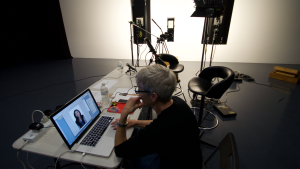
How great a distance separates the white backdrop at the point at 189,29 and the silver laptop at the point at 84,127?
14.9 feet

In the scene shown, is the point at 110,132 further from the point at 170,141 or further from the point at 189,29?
the point at 189,29

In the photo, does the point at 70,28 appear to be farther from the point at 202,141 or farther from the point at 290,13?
the point at 290,13

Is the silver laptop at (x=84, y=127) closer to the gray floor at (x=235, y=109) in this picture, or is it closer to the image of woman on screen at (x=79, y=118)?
the image of woman on screen at (x=79, y=118)

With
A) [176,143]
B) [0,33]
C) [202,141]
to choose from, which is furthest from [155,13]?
[0,33]

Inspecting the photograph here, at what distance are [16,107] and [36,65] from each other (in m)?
3.24

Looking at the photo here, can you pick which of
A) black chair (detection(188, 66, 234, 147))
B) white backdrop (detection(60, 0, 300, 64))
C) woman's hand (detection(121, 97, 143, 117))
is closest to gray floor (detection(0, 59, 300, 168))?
black chair (detection(188, 66, 234, 147))

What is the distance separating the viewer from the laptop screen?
867 millimetres

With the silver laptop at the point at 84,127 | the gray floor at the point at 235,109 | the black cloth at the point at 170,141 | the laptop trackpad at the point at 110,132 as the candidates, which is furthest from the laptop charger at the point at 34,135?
the gray floor at the point at 235,109

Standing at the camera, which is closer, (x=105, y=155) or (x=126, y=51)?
(x=105, y=155)

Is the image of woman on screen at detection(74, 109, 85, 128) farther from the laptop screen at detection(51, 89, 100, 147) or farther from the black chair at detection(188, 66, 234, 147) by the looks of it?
the black chair at detection(188, 66, 234, 147)

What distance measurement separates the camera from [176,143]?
0.81 metres

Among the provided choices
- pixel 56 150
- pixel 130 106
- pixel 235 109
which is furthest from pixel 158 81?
pixel 235 109

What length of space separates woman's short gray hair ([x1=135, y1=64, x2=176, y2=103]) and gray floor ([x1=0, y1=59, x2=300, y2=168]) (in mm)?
1166

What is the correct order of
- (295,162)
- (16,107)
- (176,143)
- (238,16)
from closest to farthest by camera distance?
(176,143)
(295,162)
(16,107)
(238,16)
